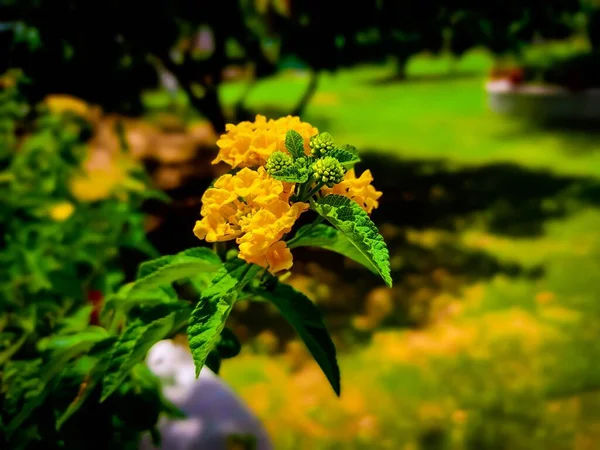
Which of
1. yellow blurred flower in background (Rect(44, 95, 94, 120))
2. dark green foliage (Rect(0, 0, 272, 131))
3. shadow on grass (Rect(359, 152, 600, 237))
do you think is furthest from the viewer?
Result: shadow on grass (Rect(359, 152, 600, 237))

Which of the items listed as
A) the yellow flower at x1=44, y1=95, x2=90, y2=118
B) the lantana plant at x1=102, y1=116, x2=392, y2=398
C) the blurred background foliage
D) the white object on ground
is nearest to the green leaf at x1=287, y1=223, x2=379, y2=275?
the lantana plant at x1=102, y1=116, x2=392, y2=398

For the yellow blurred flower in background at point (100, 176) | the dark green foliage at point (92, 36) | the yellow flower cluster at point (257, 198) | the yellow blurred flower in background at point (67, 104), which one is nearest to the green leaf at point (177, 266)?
the yellow flower cluster at point (257, 198)

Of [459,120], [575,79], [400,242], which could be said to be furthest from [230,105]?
[400,242]

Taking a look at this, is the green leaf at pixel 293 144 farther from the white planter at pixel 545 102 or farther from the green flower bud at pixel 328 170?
the white planter at pixel 545 102

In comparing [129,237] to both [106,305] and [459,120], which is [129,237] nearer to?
[106,305]

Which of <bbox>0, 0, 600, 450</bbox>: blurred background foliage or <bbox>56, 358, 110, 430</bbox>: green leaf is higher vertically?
<bbox>56, 358, 110, 430</bbox>: green leaf

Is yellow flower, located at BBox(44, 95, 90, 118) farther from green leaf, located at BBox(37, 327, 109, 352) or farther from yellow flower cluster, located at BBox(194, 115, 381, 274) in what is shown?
yellow flower cluster, located at BBox(194, 115, 381, 274)

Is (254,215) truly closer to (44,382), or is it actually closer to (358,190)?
(358,190)

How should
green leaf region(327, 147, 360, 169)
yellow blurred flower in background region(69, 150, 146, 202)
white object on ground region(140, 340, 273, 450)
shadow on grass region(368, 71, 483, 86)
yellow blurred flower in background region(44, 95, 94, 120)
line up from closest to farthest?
1. green leaf region(327, 147, 360, 169)
2. white object on ground region(140, 340, 273, 450)
3. yellow blurred flower in background region(44, 95, 94, 120)
4. yellow blurred flower in background region(69, 150, 146, 202)
5. shadow on grass region(368, 71, 483, 86)
